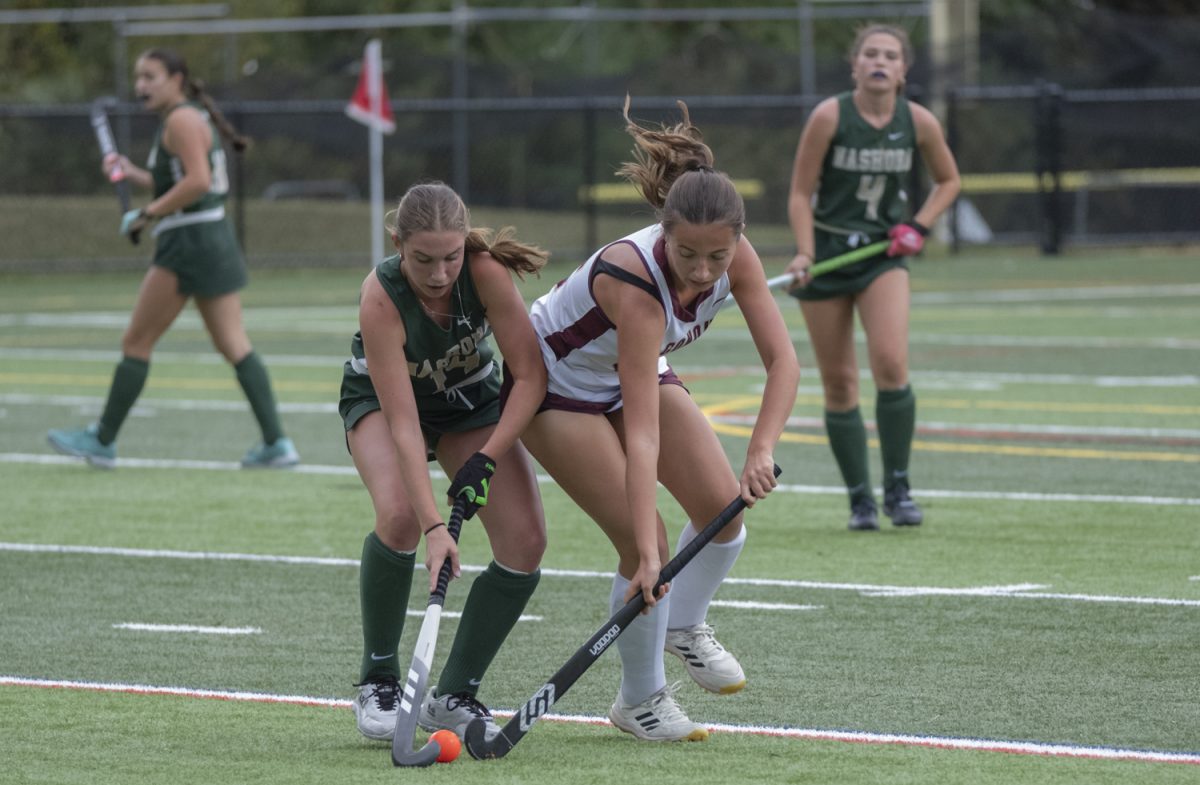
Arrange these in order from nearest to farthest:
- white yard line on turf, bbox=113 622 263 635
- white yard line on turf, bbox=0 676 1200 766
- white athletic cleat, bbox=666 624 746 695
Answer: white yard line on turf, bbox=0 676 1200 766 → white athletic cleat, bbox=666 624 746 695 → white yard line on turf, bbox=113 622 263 635

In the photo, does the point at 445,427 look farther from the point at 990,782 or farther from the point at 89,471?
the point at 89,471

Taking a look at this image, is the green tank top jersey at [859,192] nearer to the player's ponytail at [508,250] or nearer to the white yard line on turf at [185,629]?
the white yard line on turf at [185,629]

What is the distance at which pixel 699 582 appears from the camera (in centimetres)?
569

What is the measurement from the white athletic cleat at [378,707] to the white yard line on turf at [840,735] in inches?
14.8

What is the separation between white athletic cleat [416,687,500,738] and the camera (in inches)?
213

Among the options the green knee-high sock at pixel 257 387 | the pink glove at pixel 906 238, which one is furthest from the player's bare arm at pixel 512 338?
the green knee-high sock at pixel 257 387

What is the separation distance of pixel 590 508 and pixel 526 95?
22.9 m

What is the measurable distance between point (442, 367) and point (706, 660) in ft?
3.48

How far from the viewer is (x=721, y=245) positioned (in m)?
5.13

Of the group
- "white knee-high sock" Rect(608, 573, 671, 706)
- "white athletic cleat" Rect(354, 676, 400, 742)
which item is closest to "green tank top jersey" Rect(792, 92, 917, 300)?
"white knee-high sock" Rect(608, 573, 671, 706)

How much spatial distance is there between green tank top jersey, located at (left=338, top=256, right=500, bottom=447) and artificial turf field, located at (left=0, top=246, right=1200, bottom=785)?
0.85 metres

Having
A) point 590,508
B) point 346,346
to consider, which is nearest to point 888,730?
point 590,508

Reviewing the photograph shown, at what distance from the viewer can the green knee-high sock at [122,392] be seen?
35.3 feet

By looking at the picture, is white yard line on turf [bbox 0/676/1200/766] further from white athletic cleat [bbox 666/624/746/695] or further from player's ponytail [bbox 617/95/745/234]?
player's ponytail [bbox 617/95/745/234]
